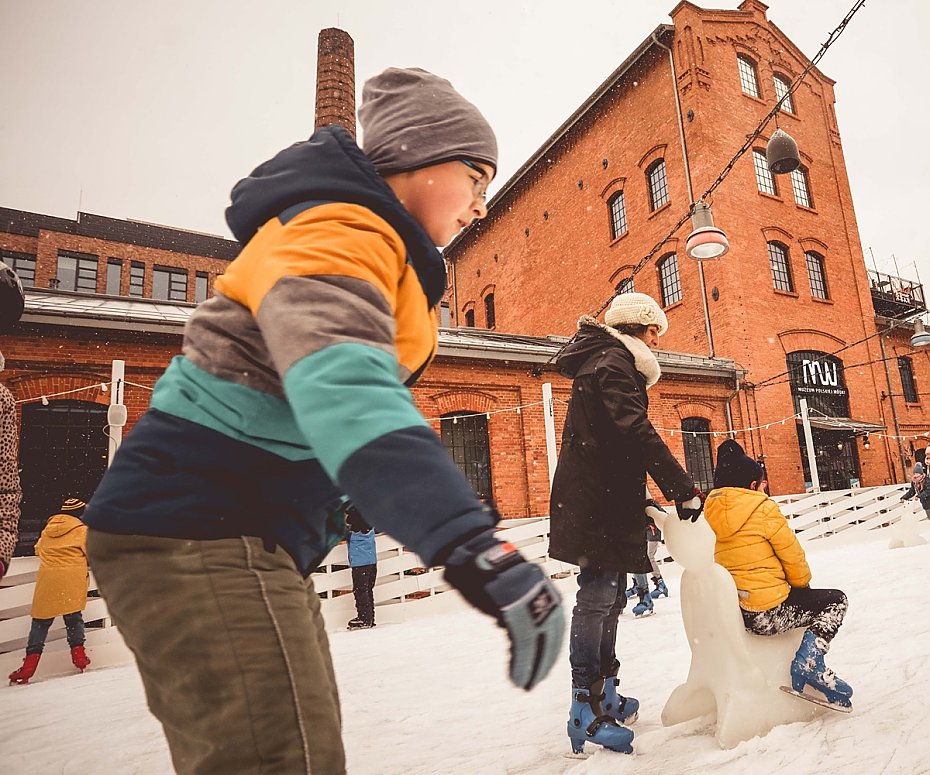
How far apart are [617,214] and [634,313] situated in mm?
19402

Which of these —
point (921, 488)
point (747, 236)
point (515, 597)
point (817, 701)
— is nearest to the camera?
point (515, 597)

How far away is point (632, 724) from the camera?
9.77ft

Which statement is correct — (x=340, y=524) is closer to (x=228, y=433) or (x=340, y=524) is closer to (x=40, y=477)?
(x=228, y=433)

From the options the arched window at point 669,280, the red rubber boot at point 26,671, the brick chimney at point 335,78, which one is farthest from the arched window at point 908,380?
the red rubber boot at point 26,671

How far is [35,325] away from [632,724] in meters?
10.4

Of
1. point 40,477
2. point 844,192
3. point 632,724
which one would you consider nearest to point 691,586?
point 632,724

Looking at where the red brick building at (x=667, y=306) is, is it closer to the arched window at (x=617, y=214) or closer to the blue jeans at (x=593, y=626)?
the arched window at (x=617, y=214)

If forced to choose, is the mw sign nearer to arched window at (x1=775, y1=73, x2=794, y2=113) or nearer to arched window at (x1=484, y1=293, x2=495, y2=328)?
arched window at (x1=775, y1=73, x2=794, y2=113)

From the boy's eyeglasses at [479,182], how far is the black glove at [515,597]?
32.4 inches

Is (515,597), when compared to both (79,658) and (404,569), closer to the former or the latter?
(79,658)

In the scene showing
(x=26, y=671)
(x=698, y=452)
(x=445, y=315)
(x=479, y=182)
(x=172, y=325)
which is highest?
(x=445, y=315)

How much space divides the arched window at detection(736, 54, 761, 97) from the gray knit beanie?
21.9 m

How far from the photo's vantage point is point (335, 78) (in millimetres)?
19047

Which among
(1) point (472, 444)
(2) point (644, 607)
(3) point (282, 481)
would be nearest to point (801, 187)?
(1) point (472, 444)
